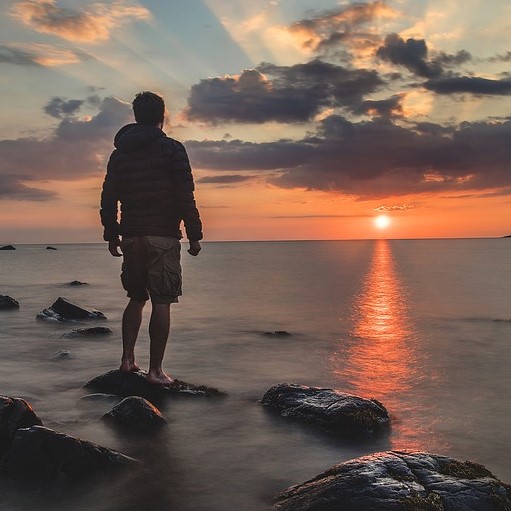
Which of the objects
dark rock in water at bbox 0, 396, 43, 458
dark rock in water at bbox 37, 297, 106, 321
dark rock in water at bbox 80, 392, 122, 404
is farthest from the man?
dark rock in water at bbox 37, 297, 106, 321

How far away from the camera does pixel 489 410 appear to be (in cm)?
708

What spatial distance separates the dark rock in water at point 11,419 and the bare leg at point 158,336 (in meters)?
2.11

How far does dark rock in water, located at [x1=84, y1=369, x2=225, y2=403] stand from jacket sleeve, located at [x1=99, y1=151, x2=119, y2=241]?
72.1 inches

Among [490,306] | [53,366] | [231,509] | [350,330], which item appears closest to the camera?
[231,509]

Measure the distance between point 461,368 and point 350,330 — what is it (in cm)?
585

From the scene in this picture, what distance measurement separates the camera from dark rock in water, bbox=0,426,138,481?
4.38 meters

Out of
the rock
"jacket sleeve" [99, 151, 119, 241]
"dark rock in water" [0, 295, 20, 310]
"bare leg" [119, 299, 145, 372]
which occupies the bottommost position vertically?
"dark rock in water" [0, 295, 20, 310]

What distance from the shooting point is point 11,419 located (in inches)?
195

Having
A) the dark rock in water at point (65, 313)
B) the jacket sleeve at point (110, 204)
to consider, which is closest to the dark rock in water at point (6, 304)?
the dark rock in water at point (65, 313)

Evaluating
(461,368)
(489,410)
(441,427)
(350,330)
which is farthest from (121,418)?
(350,330)

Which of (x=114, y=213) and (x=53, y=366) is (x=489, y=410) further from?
(x=53, y=366)

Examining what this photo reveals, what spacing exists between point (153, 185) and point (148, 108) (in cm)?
106

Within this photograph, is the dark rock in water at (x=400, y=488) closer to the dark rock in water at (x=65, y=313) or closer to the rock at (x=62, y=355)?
the rock at (x=62, y=355)

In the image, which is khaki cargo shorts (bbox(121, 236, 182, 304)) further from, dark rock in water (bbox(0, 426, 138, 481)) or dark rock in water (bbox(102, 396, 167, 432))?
dark rock in water (bbox(0, 426, 138, 481))
